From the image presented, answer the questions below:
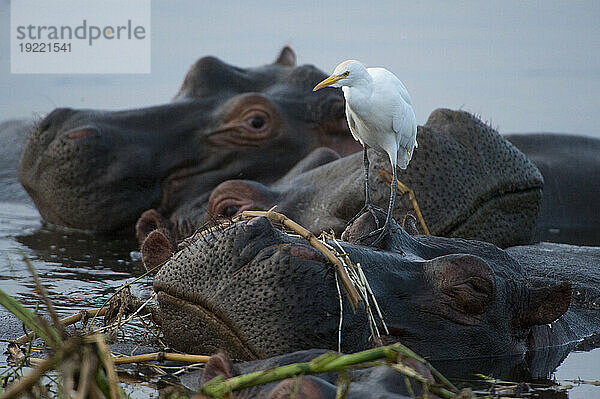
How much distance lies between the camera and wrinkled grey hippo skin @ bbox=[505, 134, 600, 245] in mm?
6352

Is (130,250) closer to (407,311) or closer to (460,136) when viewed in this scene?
(460,136)

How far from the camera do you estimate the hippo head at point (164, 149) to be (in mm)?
6223

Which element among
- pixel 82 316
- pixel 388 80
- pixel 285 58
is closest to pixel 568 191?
pixel 285 58

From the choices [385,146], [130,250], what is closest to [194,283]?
[385,146]

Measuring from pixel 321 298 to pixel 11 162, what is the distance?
626cm

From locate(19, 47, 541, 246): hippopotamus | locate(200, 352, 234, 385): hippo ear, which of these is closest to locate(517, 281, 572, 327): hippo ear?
locate(200, 352, 234, 385): hippo ear

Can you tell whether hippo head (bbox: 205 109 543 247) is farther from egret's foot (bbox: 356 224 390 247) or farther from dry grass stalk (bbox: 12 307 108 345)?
dry grass stalk (bbox: 12 307 108 345)

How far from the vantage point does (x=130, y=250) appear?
595cm

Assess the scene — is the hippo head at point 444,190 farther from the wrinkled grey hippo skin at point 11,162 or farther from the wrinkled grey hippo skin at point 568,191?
the wrinkled grey hippo skin at point 11,162

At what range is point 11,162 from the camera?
837 cm

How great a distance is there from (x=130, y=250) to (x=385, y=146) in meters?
2.84

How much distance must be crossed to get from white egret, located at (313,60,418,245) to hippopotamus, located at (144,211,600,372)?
0.35m

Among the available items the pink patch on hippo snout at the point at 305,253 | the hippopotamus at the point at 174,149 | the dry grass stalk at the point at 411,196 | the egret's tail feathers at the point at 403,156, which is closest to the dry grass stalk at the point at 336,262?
the pink patch on hippo snout at the point at 305,253

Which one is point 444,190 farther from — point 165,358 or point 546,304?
point 165,358
